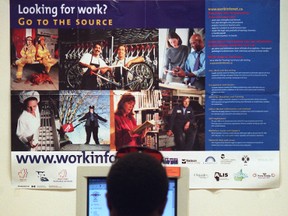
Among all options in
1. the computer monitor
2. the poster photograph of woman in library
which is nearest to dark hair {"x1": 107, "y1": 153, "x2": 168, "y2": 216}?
the computer monitor

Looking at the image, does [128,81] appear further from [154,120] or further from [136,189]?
[136,189]

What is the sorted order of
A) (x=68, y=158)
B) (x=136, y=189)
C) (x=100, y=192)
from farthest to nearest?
(x=68, y=158), (x=100, y=192), (x=136, y=189)

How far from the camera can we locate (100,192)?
4.67 ft

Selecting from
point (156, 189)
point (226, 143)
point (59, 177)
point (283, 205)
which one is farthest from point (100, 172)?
point (283, 205)

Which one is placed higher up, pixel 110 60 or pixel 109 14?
pixel 109 14

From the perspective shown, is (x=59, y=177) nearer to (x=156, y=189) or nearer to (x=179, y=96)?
(x=179, y=96)

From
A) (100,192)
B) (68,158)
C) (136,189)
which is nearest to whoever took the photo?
(136,189)

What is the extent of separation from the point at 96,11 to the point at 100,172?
0.99 meters

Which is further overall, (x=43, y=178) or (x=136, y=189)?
(x=43, y=178)

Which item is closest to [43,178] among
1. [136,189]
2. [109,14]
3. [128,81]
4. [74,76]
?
[74,76]

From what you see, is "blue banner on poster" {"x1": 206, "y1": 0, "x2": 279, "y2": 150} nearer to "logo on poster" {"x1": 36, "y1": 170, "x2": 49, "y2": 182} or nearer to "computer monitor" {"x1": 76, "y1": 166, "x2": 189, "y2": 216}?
Answer: "computer monitor" {"x1": 76, "y1": 166, "x2": 189, "y2": 216}

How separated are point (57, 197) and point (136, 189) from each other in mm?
1369

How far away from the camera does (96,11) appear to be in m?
2.11

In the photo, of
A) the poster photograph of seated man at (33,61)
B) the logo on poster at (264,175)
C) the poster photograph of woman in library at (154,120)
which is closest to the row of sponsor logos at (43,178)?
the poster photograph of woman in library at (154,120)
